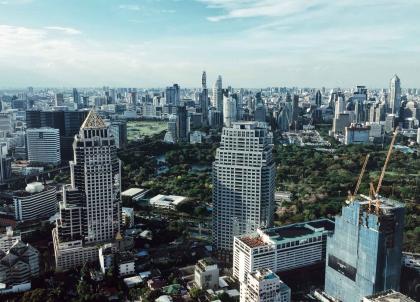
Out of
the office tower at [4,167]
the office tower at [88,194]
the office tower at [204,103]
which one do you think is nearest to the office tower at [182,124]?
the office tower at [204,103]

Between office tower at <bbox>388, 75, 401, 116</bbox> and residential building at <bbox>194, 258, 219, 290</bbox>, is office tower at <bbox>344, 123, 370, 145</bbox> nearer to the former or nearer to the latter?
office tower at <bbox>388, 75, 401, 116</bbox>

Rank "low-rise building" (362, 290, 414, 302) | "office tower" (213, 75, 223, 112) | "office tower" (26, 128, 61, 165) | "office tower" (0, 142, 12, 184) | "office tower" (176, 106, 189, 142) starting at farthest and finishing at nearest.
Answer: "office tower" (213, 75, 223, 112), "office tower" (176, 106, 189, 142), "office tower" (26, 128, 61, 165), "office tower" (0, 142, 12, 184), "low-rise building" (362, 290, 414, 302)

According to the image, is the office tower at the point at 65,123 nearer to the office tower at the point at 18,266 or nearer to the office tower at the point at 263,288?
the office tower at the point at 18,266

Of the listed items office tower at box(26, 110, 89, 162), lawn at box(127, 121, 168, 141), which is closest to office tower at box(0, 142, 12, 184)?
office tower at box(26, 110, 89, 162)

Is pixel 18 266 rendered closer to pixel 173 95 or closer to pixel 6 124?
pixel 6 124

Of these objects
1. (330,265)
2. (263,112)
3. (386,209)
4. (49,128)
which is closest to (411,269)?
(330,265)

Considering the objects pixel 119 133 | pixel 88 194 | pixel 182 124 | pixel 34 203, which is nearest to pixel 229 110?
pixel 182 124
